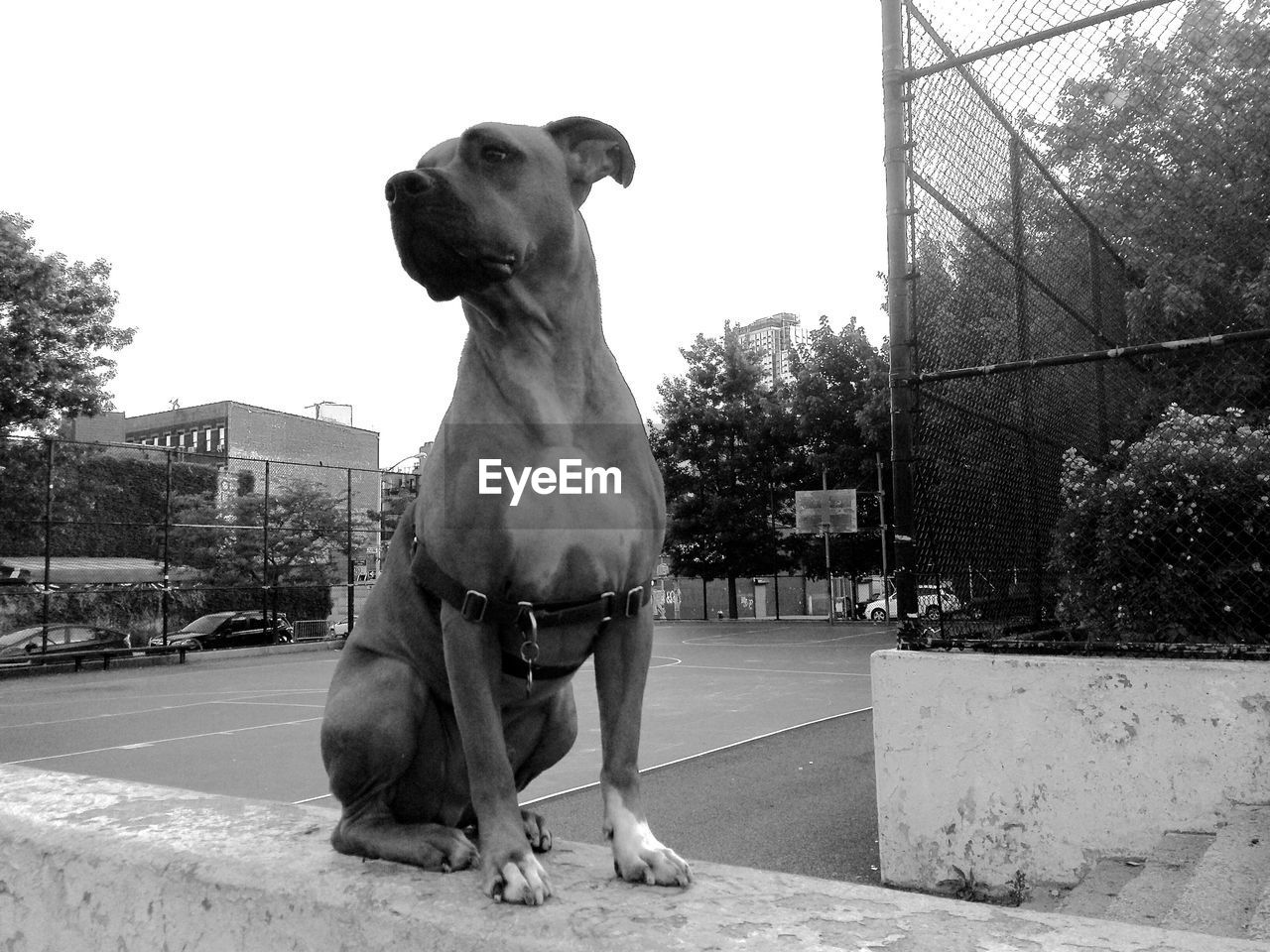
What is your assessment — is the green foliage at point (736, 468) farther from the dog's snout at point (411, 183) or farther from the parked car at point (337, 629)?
the dog's snout at point (411, 183)

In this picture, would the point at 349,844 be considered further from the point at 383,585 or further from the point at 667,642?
the point at 667,642

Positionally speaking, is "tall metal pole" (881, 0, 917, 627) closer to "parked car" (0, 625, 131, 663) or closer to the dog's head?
the dog's head

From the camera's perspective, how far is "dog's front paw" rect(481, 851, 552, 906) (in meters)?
1.60

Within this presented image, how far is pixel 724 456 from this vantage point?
3228cm

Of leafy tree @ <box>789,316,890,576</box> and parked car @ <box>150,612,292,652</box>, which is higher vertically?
leafy tree @ <box>789,316,890,576</box>

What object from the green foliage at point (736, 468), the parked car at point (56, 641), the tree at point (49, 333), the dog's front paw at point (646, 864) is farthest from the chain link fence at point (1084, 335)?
the green foliage at point (736, 468)

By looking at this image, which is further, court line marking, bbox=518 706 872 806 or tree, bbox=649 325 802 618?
tree, bbox=649 325 802 618

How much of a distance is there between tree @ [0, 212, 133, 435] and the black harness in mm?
19030

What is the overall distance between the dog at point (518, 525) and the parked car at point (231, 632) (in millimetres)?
23022

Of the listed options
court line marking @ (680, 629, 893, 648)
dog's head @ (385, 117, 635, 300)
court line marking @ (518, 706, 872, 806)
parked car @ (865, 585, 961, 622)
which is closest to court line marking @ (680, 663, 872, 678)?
court line marking @ (518, 706, 872, 806)

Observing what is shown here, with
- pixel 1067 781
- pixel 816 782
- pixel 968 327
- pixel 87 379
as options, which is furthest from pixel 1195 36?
pixel 87 379

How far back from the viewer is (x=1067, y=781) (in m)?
3.94

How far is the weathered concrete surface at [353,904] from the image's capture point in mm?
1422

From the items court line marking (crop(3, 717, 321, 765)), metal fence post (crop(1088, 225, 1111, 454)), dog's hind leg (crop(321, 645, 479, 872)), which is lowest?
court line marking (crop(3, 717, 321, 765))
